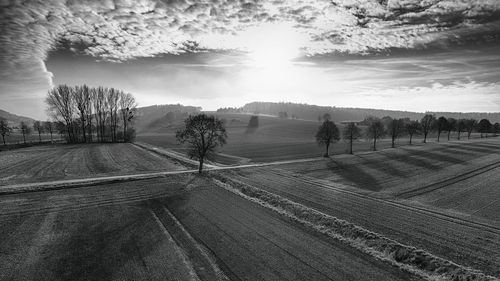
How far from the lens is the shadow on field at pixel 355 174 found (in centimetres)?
3967

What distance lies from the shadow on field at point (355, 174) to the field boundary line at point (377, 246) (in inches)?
653

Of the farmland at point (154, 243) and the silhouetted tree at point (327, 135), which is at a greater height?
the silhouetted tree at point (327, 135)

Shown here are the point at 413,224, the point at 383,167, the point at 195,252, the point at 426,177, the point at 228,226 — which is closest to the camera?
the point at 195,252

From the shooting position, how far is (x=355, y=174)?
155 feet

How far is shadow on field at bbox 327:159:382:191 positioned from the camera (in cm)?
3967

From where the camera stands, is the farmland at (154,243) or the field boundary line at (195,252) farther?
the farmland at (154,243)

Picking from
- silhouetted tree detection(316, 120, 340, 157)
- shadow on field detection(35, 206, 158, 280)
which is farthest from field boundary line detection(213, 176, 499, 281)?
silhouetted tree detection(316, 120, 340, 157)

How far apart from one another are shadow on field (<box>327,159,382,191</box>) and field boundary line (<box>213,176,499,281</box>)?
16.6 meters

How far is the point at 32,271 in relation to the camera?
15.2 metres

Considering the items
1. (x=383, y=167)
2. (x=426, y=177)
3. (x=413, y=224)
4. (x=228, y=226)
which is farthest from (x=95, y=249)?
(x=383, y=167)

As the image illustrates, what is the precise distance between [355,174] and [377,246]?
3007cm

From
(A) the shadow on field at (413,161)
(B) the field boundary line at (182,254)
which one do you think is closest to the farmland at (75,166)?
(B) the field boundary line at (182,254)

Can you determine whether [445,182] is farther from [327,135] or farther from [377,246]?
[327,135]

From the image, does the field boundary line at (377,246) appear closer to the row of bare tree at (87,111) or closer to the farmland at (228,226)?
the farmland at (228,226)
